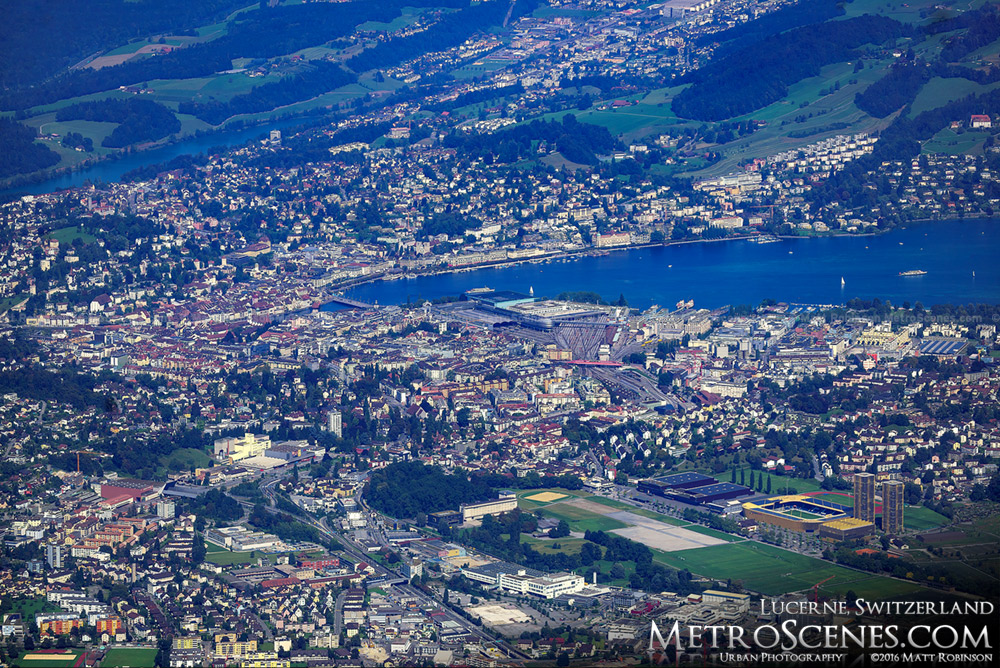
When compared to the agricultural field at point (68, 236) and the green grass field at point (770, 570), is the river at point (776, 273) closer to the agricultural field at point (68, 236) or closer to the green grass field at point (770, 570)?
the agricultural field at point (68, 236)

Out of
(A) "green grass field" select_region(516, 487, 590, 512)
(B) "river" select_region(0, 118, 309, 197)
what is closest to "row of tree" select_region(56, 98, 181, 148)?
(B) "river" select_region(0, 118, 309, 197)

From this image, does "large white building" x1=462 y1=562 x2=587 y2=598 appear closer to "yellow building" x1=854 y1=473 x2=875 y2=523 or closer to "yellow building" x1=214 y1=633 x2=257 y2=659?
"yellow building" x1=214 y1=633 x2=257 y2=659

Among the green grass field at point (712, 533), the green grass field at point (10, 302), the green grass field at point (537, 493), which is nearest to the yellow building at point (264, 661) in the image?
the green grass field at point (537, 493)

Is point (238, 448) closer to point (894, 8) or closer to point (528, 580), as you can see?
point (528, 580)

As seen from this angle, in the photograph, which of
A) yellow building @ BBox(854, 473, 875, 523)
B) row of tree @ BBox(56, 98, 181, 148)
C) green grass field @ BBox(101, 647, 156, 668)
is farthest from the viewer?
row of tree @ BBox(56, 98, 181, 148)

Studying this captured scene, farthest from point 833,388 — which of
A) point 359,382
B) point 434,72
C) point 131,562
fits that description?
point 434,72

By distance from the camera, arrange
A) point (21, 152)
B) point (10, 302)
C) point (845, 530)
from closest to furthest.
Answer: point (845, 530) < point (10, 302) < point (21, 152)

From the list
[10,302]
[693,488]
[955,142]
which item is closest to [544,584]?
[693,488]
